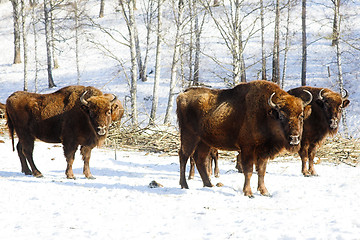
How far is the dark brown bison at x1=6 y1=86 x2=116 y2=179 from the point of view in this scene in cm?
866

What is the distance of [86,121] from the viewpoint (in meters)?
8.70

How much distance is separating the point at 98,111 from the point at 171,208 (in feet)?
10.4

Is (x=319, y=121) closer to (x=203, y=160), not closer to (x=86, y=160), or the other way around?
(x=203, y=160)

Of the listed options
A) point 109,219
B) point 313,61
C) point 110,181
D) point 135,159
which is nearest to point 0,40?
point 313,61

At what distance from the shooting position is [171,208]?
228 inches

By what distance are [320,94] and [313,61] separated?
2224 cm

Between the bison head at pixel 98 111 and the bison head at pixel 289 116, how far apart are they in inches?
134

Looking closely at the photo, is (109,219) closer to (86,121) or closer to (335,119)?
(86,121)

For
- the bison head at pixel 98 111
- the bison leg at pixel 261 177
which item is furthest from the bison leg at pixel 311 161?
the bison head at pixel 98 111

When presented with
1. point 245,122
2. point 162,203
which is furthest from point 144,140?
point 162,203

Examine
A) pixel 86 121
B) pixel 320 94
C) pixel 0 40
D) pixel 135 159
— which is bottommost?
pixel 135 159

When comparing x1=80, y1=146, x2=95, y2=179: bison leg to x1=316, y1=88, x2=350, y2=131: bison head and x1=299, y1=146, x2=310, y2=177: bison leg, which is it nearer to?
x1=299, y1=146, x2=310, y2=177: bison leg

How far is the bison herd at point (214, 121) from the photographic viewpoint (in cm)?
702

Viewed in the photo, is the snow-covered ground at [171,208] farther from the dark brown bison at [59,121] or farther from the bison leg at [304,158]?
the dark brown bison at [59,121]
